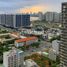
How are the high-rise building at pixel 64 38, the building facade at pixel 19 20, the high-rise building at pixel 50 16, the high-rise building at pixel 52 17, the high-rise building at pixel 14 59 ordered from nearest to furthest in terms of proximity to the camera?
the high-rise building at pixel 64 38
the high-rise building at pixel 14 59
the building facade at pixel 19 20
the high-rise building at pixel 52 17
the high-rise building at pixel 50 16

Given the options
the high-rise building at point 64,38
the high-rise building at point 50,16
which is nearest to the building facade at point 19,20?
the high-rise building at point 50,16

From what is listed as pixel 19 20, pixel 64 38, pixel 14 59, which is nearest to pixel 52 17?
pixel 19 20

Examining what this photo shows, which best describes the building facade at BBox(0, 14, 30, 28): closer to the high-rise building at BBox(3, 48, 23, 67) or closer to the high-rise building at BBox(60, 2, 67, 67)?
the high-rise building at BBox(3, 48, 23, 67)

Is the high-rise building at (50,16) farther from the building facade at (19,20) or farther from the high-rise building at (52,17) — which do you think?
the building facade at (19,20)

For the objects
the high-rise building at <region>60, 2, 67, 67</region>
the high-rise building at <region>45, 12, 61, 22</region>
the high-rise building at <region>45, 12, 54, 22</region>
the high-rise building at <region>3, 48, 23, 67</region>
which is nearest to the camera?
the high-rise building at <region>60, 2, 67, 67</region>

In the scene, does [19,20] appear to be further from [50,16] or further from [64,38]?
[64,38]

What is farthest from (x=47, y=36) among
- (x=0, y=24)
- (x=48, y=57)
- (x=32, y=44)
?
(x=0, y=24)

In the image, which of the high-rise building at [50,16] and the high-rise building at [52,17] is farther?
the high-rise building at [50,16]

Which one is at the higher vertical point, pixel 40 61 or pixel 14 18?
pixel 14 18

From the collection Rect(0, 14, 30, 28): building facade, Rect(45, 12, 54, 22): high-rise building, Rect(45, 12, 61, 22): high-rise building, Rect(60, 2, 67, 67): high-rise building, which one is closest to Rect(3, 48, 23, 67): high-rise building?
Rect(60, 2, 67, 67): high-rise building

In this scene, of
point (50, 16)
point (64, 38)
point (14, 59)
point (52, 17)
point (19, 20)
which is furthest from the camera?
point (50, 16)

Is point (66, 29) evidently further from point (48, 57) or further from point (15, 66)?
point (48, 57)
